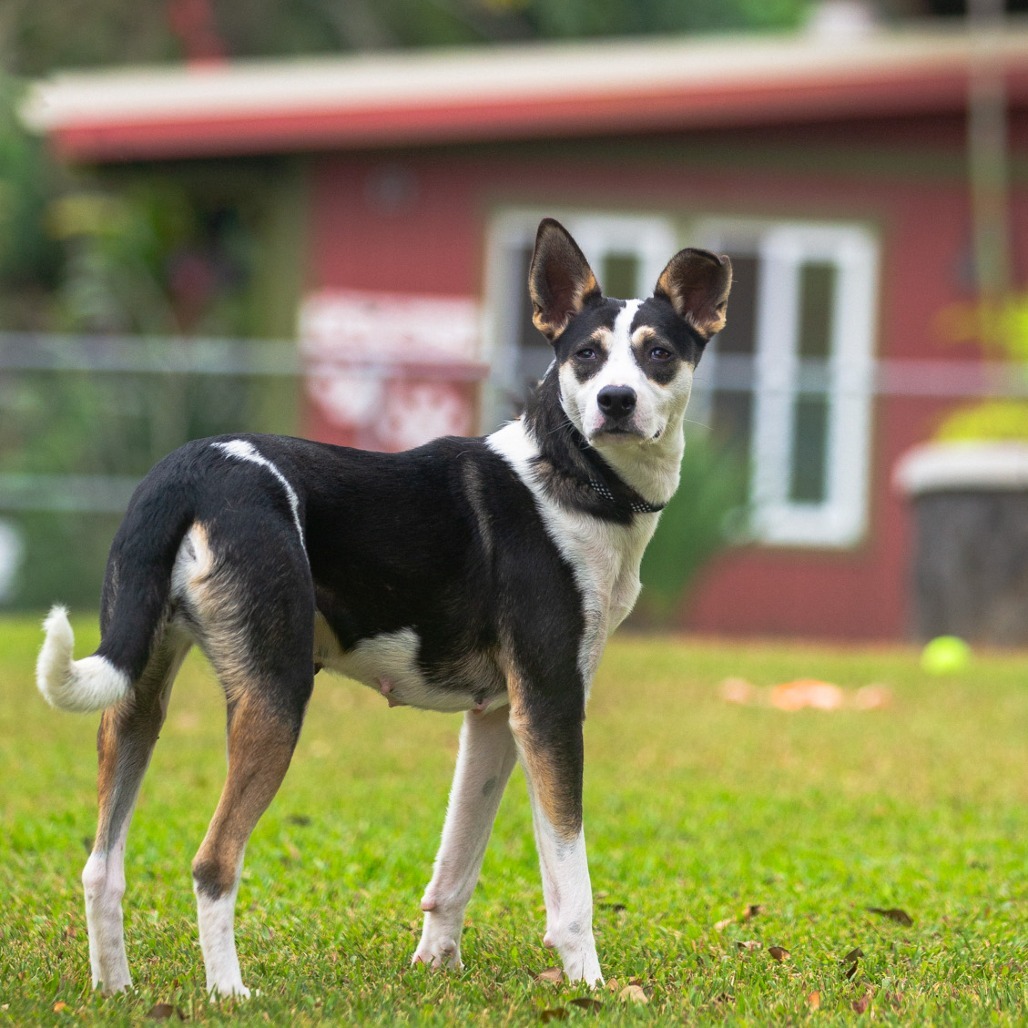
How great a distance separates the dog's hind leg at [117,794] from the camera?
3.97 m

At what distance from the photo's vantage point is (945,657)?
11648mm

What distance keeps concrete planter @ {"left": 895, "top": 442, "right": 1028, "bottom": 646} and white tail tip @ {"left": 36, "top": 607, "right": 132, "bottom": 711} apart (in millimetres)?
10040

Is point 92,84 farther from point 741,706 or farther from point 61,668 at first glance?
point 61,668

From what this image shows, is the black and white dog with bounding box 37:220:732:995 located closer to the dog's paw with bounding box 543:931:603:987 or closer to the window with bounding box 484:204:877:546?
the dog's paw with bounding box 543:931:603:987

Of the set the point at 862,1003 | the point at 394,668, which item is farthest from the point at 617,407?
the point at 862,1003

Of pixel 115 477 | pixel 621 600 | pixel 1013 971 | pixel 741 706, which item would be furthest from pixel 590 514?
pixel 115 477

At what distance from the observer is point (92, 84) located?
15.9 meters

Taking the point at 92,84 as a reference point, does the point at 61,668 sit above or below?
below

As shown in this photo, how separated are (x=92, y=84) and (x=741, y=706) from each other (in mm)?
9683

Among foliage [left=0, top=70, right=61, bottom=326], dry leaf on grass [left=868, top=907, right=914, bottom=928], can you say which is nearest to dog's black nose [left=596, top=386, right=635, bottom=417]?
dry leaf on grass [left=868, top=907, right=914, bottom=928]

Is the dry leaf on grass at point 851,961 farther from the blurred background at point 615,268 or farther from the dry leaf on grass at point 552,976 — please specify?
the blurred background at point 615,268

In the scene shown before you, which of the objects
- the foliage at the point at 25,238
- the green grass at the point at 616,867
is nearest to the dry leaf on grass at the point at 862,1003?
the green grass at the point at 616,867

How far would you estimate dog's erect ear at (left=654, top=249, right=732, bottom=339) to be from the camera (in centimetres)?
455

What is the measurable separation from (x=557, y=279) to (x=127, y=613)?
60.7 inches
